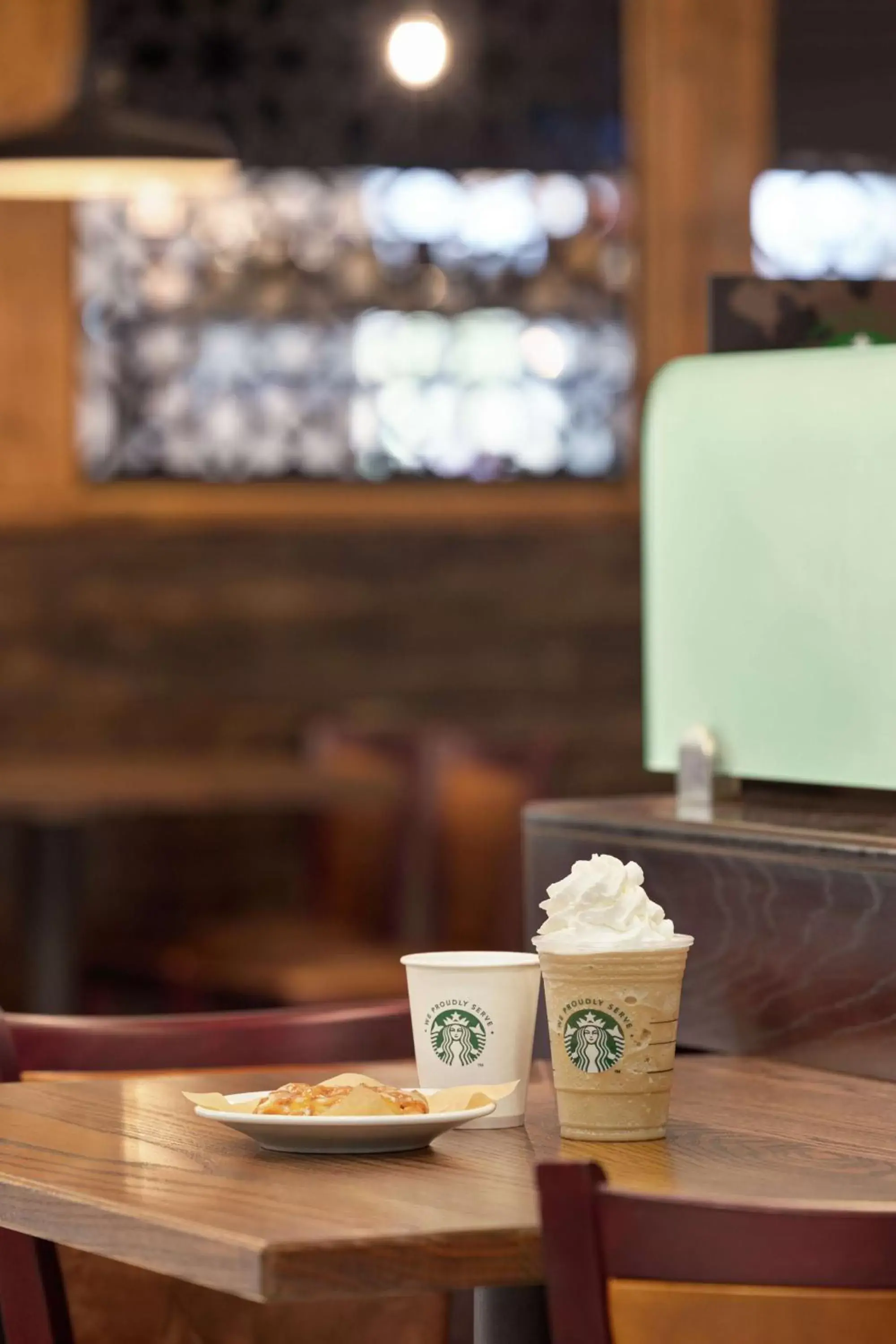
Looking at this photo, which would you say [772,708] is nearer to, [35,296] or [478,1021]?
[478,1021]

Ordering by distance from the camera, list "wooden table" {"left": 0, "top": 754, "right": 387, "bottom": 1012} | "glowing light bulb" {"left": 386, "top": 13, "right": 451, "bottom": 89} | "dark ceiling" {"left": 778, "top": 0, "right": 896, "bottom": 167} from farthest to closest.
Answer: "dark ceiling" {"left": 778, "top": 0, "right": 896, "bottom": 167} < "glowing light bulb" {"left": 386, "top": 13, "right": 451, "bottom": 89} < "wooden table" {"left": 0, "top": 754, "right": 387, "bottom": 1012}

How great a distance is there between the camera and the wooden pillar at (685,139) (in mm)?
6074

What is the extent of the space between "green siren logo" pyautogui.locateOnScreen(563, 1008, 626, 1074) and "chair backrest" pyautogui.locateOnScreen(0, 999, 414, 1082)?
1.48ft

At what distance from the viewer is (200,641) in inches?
232

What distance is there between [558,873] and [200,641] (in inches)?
156

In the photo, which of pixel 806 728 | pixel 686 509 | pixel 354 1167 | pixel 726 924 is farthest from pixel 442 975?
pixel 686 509

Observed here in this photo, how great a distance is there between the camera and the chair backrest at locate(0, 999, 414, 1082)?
6.09 feet

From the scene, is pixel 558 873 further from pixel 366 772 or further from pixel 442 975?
pixel 366 772

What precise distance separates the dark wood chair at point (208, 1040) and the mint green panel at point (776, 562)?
41cm

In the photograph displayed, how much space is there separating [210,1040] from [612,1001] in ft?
1.91

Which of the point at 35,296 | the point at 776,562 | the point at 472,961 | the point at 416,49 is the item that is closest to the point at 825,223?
the point at 416,49

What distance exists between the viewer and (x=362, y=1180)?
1.29 meters

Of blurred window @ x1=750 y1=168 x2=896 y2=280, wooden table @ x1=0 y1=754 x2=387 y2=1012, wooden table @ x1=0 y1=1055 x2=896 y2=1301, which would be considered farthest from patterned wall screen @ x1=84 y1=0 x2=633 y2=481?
wooden table @ x1=0 y1=1055 x2=896 y2=1301

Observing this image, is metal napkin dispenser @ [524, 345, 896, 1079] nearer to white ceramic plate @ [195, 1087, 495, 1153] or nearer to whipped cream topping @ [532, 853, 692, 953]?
whipped cream topping @ [532, 853, 692, 953]
